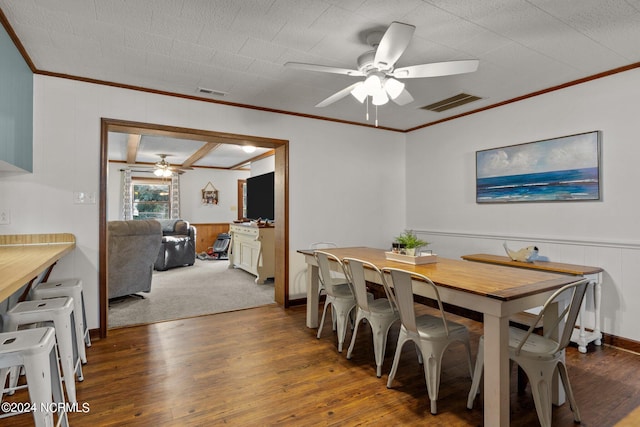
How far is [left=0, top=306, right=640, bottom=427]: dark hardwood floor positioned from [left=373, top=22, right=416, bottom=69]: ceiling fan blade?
2086mm

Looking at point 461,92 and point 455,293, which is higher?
point 461,92

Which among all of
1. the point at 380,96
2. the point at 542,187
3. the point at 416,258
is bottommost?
the point at 416,258

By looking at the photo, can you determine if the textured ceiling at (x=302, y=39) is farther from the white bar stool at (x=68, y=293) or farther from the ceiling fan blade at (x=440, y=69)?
the white bar stool at (x=68, y=293)

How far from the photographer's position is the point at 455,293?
1929mm

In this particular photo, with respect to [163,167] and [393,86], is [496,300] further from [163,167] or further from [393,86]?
[163,167]

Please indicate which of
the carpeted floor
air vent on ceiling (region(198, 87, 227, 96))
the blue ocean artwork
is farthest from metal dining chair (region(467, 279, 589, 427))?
air vent on ceiling (region(198, 87, 227, 96))

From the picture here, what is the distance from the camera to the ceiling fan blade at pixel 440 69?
2.08m

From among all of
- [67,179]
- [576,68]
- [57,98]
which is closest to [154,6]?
[57,98]

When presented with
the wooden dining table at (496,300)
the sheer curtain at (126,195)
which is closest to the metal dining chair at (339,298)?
the wooden dining table at (496,300)

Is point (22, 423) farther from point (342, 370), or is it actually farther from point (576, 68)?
point (576, 68)

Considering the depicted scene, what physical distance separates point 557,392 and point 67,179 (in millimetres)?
4056

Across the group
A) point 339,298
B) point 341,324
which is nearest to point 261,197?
point 339,298

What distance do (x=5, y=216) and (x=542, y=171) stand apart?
4906mm

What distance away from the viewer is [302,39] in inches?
97.0
